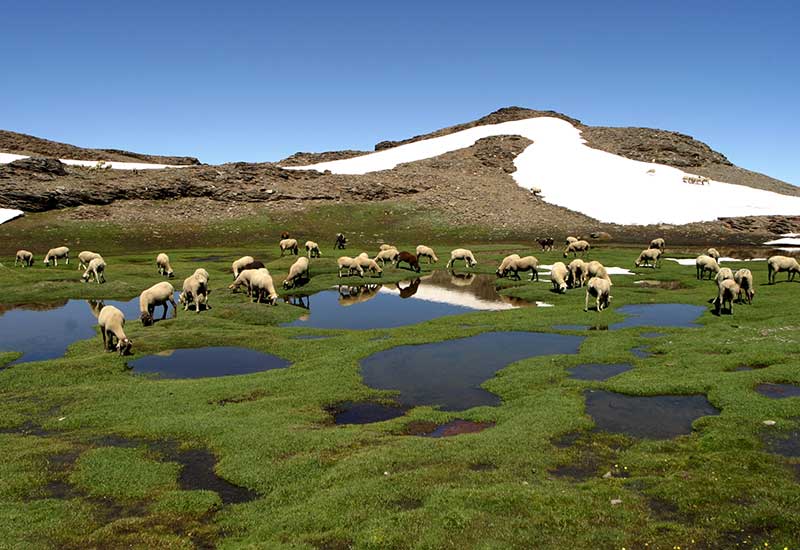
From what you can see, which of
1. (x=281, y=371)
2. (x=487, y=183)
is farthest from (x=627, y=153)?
(x=281, y=371)

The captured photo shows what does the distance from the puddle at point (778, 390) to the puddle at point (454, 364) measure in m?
7.13

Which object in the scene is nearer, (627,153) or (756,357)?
(756,357)

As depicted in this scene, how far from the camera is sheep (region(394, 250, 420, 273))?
1853 inches

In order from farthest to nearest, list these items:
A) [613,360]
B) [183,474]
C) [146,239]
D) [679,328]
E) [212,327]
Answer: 1. [146,239]
2. [212,327]
3. [679,328]
4. [613,360]
5. [183,474]

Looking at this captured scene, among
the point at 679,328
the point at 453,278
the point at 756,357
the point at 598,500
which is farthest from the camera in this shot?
the point at 453,278

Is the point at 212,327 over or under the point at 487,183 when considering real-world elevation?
under

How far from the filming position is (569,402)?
15.9m

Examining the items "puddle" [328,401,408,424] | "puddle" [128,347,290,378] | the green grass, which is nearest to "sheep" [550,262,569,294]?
the green grass

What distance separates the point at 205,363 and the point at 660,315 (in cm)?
2342

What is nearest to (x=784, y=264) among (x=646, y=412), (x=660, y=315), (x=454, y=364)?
(x=660, y=315)

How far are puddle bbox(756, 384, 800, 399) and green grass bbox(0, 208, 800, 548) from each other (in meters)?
0.31

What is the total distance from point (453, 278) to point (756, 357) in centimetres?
2648

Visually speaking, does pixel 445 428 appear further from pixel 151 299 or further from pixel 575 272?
pixel 575 272

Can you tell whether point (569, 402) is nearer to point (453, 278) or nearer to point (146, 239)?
point (453, 278)
